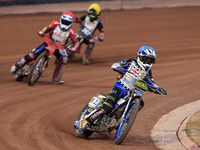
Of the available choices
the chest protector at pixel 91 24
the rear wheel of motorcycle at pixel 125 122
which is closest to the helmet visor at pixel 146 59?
the rear wheel of motorcycle at pixel 125 122

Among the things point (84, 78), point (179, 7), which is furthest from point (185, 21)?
point (84, 78)

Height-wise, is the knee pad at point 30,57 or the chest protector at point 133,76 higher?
the chest protector at point 133,76

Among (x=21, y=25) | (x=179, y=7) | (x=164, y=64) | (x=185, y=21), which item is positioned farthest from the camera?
(x=179, y=7)

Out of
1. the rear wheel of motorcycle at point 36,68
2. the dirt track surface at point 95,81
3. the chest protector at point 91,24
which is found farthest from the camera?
the chest protector at point 91,24

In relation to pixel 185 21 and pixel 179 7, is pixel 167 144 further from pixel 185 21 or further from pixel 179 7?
pixel 179 7

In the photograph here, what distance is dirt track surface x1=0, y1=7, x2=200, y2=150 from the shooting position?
9.86 metres

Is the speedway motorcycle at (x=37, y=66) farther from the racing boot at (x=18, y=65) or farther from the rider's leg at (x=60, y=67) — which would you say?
the rider's leg at (x=60, y=67)

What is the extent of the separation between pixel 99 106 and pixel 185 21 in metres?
20.4

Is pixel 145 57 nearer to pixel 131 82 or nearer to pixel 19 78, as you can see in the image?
pixel 131 82

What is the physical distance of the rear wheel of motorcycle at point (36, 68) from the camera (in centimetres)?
1412

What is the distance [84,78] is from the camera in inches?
640

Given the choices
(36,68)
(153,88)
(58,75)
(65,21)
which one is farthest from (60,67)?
(153,88)

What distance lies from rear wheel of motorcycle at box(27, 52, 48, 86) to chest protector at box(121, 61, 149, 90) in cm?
484

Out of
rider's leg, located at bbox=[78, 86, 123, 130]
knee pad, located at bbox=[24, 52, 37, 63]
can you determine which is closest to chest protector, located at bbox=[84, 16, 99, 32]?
knee pad, located at bbox=[24, 52, 37, 63]
